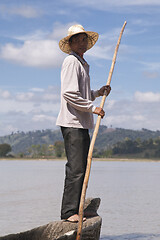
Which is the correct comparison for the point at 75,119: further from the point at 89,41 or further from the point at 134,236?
the point at 134,236

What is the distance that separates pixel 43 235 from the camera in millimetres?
5254

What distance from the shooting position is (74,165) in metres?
5.21

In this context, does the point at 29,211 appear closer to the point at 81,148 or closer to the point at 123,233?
the point at 123,233

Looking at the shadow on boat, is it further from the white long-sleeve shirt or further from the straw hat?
the straw hat

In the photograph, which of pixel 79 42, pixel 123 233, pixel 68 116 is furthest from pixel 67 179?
pixel 123 233

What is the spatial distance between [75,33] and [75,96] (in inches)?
32.1

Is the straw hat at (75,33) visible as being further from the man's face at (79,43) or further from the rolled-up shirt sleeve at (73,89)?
the rolled-up shirt sleeve at (73,89)

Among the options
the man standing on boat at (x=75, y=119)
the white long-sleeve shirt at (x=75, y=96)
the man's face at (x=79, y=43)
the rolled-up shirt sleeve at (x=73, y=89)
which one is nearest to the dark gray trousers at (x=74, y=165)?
the man standing on boat at (x=75, y=119)

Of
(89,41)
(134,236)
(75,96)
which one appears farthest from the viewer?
(134,236)

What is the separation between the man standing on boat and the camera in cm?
518

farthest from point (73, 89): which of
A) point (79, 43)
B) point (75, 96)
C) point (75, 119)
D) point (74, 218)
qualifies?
point (74, 218)

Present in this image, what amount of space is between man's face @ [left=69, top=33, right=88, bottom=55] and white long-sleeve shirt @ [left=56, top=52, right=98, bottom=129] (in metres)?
0.07

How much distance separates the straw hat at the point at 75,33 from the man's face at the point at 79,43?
2.7 inches

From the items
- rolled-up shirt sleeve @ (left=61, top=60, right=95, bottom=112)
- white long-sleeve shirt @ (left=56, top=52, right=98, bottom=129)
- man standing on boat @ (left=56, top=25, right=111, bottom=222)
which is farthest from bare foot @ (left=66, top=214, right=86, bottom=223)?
rolled-up shirt sleeve @ (left=61, top=60, right=95, bottom=112)
